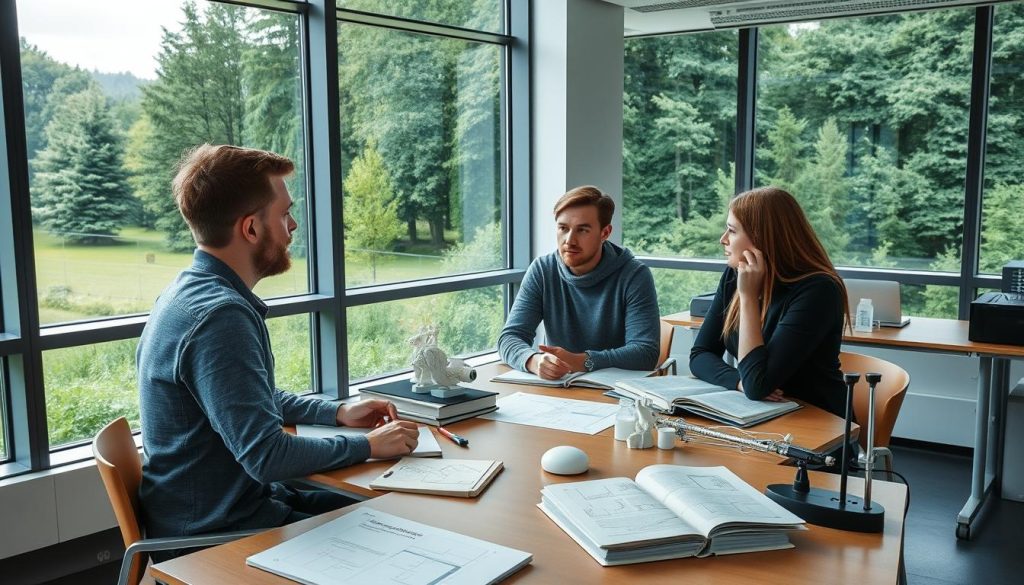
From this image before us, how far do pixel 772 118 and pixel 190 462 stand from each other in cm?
468

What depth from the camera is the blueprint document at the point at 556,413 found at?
223cm

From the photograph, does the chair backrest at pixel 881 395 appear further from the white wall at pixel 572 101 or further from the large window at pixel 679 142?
the large window at pixel 679 142

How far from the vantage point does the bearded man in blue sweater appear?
1.67 m

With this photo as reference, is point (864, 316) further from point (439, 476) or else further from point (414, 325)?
point (439, 476)

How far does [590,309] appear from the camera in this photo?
3268 mm

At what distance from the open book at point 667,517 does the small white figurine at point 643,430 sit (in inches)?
13.0

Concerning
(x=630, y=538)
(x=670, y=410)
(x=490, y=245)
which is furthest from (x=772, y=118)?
(x=630, y=538)

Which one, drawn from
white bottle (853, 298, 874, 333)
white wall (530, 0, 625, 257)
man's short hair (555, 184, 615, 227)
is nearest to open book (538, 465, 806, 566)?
man's short hair (555, 184, 615, 227)

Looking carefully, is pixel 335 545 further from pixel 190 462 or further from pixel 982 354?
pixel 982 354

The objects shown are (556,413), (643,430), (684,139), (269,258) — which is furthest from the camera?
(684,139)

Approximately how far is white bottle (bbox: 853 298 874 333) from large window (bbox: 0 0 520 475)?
188 cm

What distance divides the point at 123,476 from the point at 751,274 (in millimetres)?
1814

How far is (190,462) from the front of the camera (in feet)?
5.73

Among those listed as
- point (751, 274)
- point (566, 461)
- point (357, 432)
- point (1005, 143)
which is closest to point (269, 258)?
point (357, 432)
